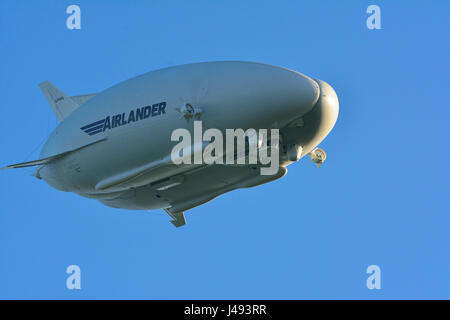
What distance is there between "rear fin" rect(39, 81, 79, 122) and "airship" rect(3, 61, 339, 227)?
5.73m

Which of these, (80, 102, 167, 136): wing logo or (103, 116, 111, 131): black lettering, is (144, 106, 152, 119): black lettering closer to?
(80, 102, 167, 136): wing logo

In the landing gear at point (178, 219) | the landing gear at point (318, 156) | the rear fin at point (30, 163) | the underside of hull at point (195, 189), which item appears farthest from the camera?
the landing gear at point (178, 219)

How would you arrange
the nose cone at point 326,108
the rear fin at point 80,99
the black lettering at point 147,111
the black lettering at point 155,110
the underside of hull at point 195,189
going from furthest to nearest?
the rear fin at point 80,99 → the underside of hull at point 195,189 → the nose cone at point 326,108 → the black lettering at point 147,111 → the black lettering at point 155,110

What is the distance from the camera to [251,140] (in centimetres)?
4306

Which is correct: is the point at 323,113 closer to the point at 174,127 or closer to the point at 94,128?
the point at 174,127

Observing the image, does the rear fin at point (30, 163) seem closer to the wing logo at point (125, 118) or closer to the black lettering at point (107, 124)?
the wing logo at point (125, 118)

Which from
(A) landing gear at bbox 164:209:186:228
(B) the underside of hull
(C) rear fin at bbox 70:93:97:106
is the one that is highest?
(C) rear fin at bbox 70:93:97:106

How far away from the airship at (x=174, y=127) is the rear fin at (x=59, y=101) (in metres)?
5.73

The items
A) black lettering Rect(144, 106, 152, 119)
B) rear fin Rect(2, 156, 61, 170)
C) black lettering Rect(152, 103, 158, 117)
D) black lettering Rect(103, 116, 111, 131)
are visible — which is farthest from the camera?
rear fin Rect(2, 156, 61, 170)

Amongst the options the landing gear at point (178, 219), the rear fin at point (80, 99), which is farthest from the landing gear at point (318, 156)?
the rear fin at point (80, 99)

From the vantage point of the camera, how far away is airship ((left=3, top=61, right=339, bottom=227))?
42969mm

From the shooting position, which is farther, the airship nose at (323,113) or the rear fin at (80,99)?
the rear fin at (80,99)

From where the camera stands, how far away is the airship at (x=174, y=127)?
4297cm

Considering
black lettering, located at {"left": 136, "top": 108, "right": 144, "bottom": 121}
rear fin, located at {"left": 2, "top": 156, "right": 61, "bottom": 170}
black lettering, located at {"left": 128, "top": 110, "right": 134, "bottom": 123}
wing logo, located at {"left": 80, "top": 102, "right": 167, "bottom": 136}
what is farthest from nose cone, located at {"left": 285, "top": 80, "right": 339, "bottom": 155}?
rear fin, located at {"left": 2, "top": 156, "right": 61, "bottom": 170}
